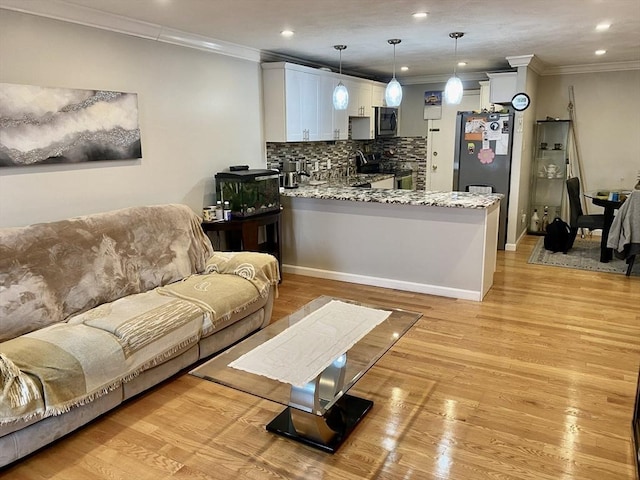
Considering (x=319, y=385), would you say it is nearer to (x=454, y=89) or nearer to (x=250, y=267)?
(x=250, y=267)

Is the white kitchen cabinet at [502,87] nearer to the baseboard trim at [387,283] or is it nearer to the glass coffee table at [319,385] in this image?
the baseboard trim at [387,283]

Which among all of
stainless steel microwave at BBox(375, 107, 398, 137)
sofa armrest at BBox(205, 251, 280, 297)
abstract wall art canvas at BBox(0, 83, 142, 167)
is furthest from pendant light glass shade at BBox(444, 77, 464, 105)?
stainless steel microwave at BBox(375, 107, 398, 137)

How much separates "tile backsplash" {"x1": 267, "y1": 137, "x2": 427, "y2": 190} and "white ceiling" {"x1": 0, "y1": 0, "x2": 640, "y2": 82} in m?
1.01

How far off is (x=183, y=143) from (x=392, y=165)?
14.6 ft

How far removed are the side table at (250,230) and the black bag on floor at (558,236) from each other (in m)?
3.31

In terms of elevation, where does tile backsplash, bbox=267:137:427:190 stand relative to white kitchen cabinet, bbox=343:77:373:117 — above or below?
below

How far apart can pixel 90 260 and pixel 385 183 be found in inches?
182

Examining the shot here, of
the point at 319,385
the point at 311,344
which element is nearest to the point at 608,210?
the point at 311,344

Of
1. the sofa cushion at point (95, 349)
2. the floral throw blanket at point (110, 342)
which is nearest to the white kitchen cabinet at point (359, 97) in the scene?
the floral throw blanket at point (110, 342)

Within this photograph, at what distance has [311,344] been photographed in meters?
2.46

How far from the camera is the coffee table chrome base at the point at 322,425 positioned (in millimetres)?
2391

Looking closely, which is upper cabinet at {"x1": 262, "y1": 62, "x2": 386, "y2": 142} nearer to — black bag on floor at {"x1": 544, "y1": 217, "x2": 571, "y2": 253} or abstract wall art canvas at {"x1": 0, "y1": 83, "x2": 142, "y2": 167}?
abstract wall art canvas at {"x1": 0, "y1": 83, "x2": 142, "y2": 167}

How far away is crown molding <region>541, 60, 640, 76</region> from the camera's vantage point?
633cm

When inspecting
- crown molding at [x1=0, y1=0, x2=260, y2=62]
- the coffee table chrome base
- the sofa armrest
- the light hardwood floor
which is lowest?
the light hardwood floor
